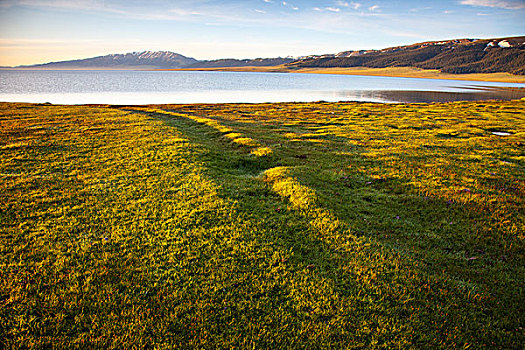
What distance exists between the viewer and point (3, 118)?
1345 inches

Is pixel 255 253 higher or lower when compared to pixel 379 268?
higher

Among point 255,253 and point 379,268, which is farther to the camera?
point 255,253

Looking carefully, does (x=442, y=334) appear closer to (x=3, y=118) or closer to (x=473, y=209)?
(x=473, y=209)

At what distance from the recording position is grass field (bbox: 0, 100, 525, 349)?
20.1 ft

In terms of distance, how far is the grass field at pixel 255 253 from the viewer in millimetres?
6121

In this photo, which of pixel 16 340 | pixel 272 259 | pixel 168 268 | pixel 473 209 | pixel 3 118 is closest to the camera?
pixel 16 340

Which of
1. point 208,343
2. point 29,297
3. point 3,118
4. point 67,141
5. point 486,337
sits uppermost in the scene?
point 3,118

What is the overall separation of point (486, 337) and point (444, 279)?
1.93 m

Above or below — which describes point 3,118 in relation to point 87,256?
above

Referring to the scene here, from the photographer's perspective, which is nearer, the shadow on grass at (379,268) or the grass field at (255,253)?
the grass field at (255,253)

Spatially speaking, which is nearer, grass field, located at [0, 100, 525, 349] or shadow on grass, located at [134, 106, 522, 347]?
grass field, located at [0, 100, 525, 349]

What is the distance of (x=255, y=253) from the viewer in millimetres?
8750

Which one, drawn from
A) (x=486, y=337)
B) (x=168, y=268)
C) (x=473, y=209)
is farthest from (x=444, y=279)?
(x=168, y=268)

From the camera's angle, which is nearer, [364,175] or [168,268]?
[168,268]
